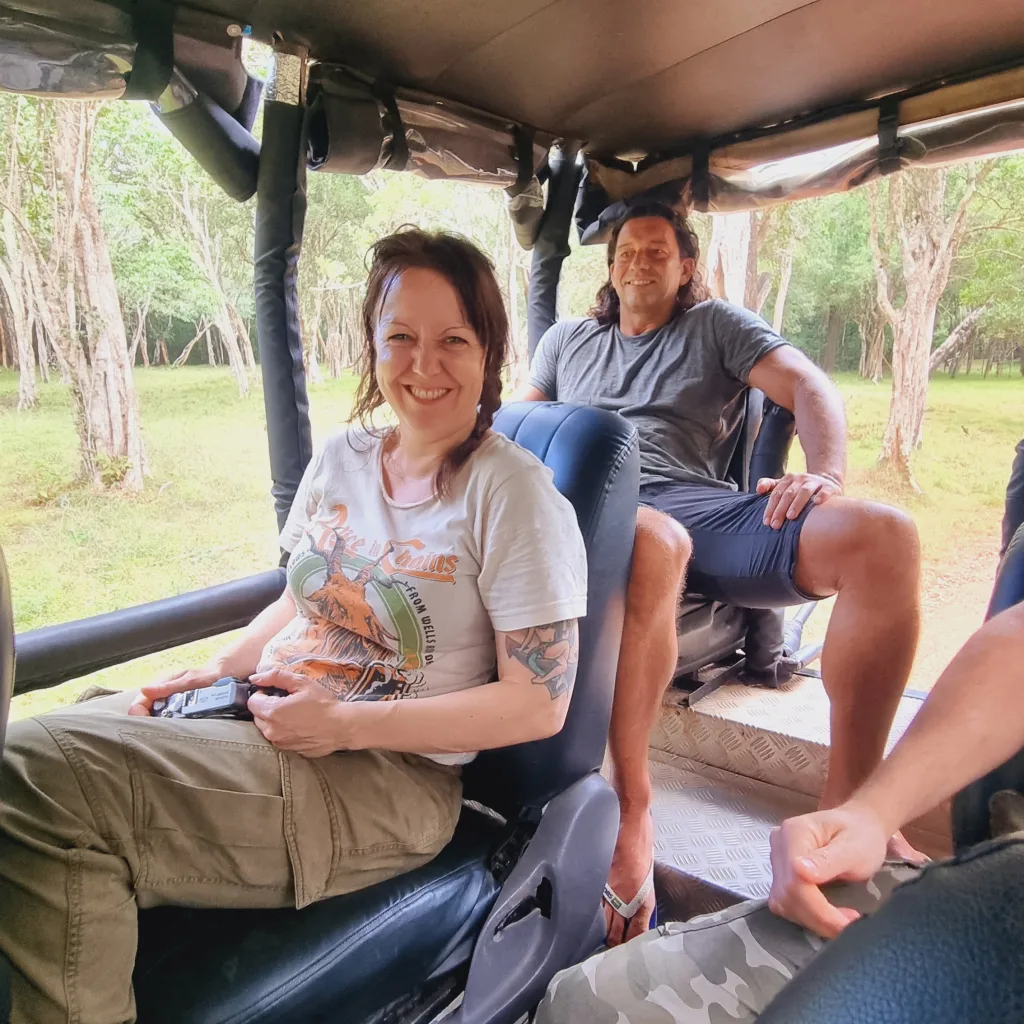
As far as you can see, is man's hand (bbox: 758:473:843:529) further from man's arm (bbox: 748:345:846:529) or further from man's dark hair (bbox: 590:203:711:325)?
man's dark hair (bbox: 590:203:711:325)

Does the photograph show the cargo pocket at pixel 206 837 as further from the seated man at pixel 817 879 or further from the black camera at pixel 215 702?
the seated man at pixel 817 879

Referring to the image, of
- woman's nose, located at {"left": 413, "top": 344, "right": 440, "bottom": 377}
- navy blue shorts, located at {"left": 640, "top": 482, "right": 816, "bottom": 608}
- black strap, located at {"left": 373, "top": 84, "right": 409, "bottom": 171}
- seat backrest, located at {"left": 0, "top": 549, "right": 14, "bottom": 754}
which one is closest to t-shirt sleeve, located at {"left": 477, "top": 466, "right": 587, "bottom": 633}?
woman's nose, located at {"left": 413, "top": 344, "right": 440, "bottom": 377}

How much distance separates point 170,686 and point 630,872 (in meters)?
0.98

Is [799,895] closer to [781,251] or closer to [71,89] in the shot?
[71,89]

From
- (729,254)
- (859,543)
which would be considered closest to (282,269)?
(859,543)

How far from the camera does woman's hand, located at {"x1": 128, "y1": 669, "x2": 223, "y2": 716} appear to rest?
1277 mm

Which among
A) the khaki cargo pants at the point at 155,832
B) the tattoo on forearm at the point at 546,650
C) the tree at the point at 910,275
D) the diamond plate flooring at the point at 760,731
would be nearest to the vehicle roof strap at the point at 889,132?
the tree at the point at 910,275

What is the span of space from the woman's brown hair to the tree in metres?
2.10

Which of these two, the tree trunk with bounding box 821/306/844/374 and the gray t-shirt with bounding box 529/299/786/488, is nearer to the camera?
the gray t-shirt with bounding box 529/299/786/488

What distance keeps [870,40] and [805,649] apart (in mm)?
1785

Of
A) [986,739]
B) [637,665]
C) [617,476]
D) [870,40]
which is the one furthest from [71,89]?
[986,739]

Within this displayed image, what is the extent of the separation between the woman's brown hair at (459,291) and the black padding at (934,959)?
3.07 ft

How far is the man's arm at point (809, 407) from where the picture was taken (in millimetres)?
2049

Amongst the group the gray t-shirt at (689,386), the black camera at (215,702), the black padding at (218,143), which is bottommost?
the black camera at (215,702)
